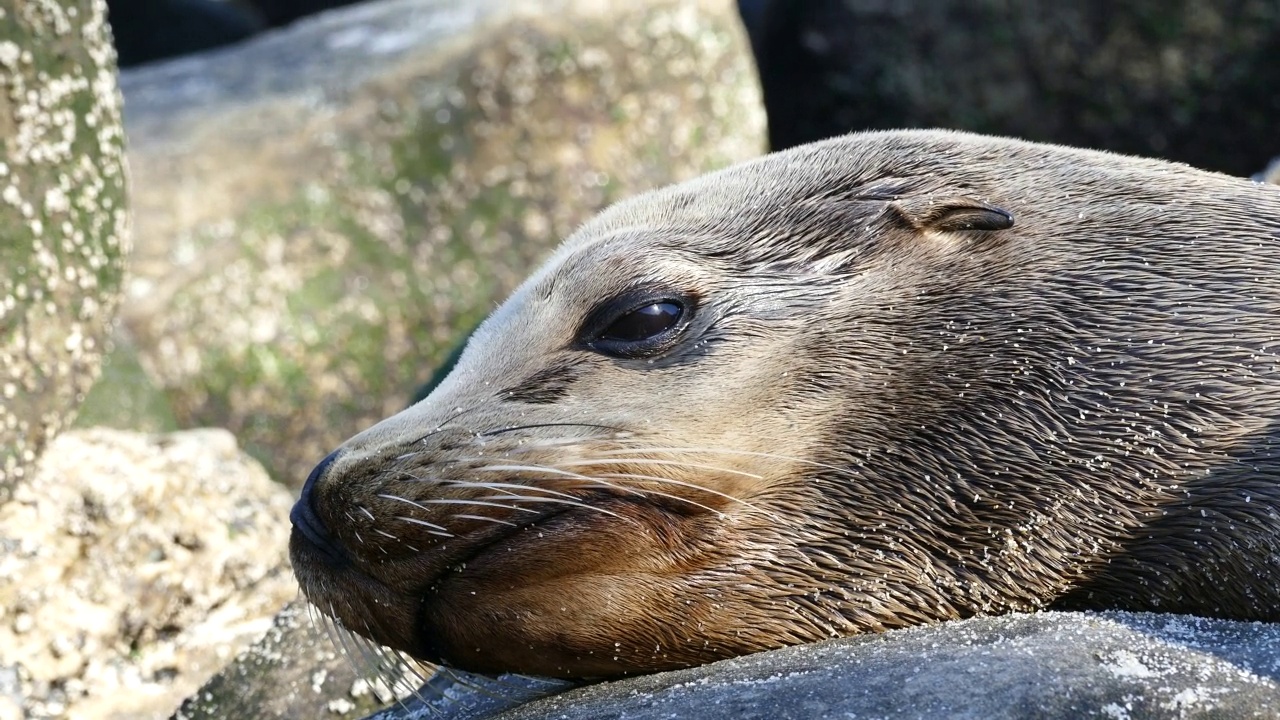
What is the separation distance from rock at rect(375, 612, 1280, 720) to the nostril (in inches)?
18.2

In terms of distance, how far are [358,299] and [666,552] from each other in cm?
497

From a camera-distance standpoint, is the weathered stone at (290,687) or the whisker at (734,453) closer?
the whisker at (734,453)

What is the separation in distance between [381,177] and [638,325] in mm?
4924

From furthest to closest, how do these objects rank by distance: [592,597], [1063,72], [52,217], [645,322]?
[1063,72]
[52,217]
[645,322]
[592,597]

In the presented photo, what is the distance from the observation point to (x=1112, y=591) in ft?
8.47

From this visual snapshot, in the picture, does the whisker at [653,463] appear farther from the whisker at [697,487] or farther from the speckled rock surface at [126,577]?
the speckled rock surface at [126,577]

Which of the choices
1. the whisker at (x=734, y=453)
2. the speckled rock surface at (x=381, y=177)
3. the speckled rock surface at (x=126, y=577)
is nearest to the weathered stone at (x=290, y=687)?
the speckled rock surface at (x=126, y=577)

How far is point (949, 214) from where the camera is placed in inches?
111

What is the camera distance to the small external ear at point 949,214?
2801 millimetres

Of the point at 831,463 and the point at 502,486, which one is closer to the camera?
the point at 502,486

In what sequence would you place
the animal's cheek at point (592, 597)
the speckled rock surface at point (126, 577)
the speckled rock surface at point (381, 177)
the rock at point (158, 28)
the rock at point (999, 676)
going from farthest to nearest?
the rock at point (158, 28)
the speckled rock surface at point (381, 177)
the speckled rock surface at point (126, 577)
the animal's cheek at point (592, 597)
the rock at point (999, 676)

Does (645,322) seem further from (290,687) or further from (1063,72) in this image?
(1063,72)

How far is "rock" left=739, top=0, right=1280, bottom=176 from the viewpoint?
8.23 m

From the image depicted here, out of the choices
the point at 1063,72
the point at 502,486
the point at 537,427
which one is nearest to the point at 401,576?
the point at 502,486
